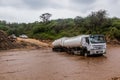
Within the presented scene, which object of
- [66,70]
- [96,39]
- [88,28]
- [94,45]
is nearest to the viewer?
[66,70]

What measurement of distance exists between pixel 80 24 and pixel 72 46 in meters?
53.1

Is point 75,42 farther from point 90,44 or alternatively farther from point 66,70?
point 66,70

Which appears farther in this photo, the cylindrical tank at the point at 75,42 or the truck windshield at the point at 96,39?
the cylindrical tank at the point at 75,42

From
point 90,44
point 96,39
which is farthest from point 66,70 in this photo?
point 96,39

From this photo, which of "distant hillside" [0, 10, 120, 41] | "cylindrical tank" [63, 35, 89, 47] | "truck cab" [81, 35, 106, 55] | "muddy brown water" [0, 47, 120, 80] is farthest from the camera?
"distant hillside" [0, 10, 120, 41]

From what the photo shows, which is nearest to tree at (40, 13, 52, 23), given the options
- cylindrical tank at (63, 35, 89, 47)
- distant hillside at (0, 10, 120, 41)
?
distant hillside at (0, 10, 120, 41)

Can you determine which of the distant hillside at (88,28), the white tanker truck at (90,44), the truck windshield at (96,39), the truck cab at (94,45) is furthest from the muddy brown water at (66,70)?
→ the distant hillside at (88,28)

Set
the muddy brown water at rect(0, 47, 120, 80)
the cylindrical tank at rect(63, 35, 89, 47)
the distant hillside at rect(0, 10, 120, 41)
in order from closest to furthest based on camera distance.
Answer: the muddy brown water at rect(0, 47, 120, 80)
the cylindrical tank at rect(63, 35, 89, 47)
the distant hillside at rect(0, 10, 120, 41)

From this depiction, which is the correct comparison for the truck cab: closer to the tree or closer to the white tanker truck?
the white tanker truck

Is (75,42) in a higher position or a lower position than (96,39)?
lower

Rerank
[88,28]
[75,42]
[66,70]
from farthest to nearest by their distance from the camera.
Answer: [88,28]
[75,42]
[66,70]

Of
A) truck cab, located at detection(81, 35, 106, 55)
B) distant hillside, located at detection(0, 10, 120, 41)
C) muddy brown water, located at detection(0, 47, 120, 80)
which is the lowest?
muddy brown water, located at detection(0, 47, 120, 80)

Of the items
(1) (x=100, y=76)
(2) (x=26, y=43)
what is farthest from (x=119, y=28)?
(1) (x=100, y=76)

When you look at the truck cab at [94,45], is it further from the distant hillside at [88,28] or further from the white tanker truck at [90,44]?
the distant hillside at [88,28]
